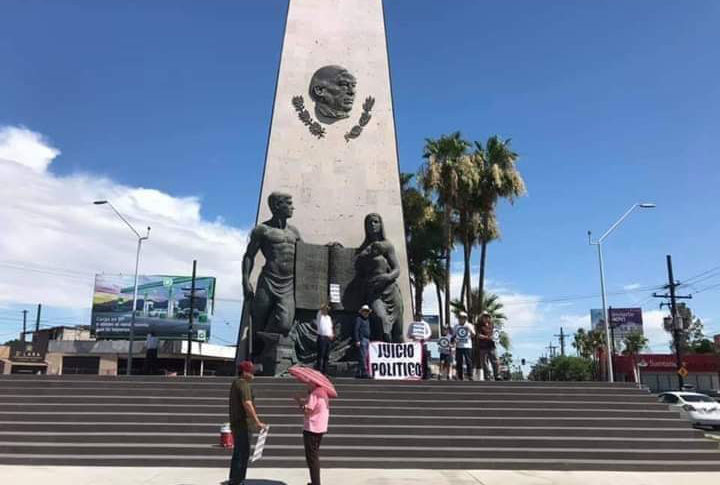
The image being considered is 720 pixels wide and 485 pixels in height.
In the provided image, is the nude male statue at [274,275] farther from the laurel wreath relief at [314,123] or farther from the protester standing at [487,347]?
the protester standing at [487,347]

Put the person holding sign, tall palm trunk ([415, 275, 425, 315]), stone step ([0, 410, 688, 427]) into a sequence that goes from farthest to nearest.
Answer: tall palm trunk ([415, 275, 425, 315])
the person holding sign
stone step ([0, 410, 688, 427])

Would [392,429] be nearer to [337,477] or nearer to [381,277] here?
[337,477]

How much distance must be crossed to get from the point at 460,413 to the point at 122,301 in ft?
143

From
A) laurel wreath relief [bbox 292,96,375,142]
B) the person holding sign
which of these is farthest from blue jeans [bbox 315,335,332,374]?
laurel wreath relief [bbox 292,96,375,142]

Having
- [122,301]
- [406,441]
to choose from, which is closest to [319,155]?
[406,441]

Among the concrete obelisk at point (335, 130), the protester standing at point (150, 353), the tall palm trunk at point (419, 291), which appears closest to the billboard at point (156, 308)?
the protester standing at point (150, 353)

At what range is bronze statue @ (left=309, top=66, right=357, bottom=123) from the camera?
19.4 metres

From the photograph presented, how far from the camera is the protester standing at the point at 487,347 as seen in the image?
14.9 meters

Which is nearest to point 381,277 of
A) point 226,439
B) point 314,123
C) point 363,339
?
point 363,339

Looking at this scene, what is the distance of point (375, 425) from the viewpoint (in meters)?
10.5

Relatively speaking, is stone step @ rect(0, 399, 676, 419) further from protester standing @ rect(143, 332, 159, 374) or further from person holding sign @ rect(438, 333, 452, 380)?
protester standing @ rect(143, 332, 159, 374)

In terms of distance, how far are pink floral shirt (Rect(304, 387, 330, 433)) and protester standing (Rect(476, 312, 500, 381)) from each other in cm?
884

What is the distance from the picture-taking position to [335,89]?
19.4m

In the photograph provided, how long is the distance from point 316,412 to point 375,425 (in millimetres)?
4099
